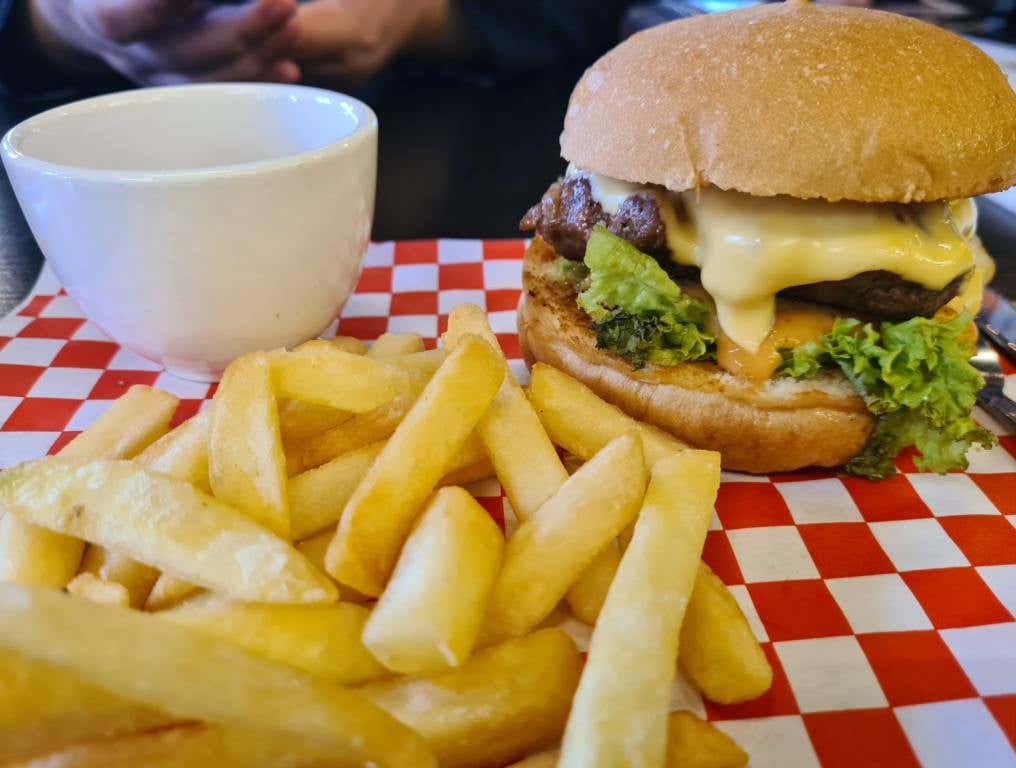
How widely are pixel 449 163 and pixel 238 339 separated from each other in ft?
6.96

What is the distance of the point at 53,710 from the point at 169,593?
1.04 ft

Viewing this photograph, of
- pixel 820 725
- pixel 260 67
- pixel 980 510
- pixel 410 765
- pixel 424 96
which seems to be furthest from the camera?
pixel 424 96

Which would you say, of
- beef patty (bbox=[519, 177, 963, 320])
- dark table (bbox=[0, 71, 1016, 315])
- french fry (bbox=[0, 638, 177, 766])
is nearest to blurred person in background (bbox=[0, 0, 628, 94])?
dark table (bbox=[0, 71, 1016, 315])

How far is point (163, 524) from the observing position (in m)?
1.23

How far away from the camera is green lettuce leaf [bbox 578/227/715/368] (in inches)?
74.5

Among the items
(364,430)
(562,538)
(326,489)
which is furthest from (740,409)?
(326,489)

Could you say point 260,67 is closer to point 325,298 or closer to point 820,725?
point 325,298

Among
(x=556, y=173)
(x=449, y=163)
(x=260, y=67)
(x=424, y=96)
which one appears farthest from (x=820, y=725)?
(x=424, y=96)

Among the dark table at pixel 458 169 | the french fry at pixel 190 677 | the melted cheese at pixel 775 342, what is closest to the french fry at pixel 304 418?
the french fry at pixel 190 677

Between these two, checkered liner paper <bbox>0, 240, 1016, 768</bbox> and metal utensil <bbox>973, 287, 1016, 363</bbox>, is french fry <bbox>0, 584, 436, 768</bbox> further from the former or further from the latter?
metal utensil <bbox>973, 287, 1016, 363</bbox>

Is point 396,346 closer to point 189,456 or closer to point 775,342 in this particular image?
point 189,456

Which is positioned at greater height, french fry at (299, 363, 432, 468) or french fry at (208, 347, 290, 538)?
french fry at (208, 347, 290, 538)

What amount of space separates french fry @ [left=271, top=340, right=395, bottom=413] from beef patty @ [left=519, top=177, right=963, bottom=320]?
2.46ft

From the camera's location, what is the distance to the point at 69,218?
1872 millimetres
